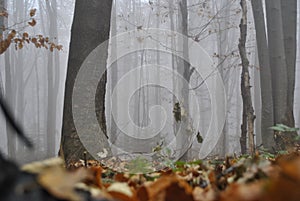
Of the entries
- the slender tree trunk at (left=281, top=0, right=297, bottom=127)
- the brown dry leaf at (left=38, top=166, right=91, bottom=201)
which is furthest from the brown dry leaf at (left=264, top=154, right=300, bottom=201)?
the slender tree trunk at (left=281, top=0, right=297, bottom=127)

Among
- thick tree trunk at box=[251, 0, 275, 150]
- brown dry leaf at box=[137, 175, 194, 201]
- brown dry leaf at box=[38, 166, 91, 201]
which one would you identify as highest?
thick tree trunk at box=[251, 0, 275, 150]

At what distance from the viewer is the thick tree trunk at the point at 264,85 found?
176 inches

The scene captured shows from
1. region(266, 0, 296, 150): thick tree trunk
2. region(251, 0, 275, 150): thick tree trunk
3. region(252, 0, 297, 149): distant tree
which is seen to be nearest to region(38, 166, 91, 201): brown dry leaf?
region(251, 0, 275, 150): thick tree trunk

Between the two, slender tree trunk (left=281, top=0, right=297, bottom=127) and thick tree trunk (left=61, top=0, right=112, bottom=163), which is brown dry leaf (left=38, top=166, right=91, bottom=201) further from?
slender tree trunk (left=281, top=0, right=297, bottom=127)

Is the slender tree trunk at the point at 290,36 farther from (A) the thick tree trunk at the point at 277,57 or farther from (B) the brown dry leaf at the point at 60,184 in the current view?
(B) the brown dry leaf at the point at 60,184

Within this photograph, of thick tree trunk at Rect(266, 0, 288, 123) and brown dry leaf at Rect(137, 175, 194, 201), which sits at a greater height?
thick tree trunk at Rect(266, 0, 288, 123)

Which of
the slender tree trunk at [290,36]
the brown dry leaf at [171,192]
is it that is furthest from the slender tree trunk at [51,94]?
the brown dry leaf at [171,192]

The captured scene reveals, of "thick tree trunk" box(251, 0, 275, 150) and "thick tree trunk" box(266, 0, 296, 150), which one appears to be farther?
"thick tree trunk" box(266, 0, 296, 150)

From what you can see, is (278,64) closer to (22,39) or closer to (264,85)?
(264,85)

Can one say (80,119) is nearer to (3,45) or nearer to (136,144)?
(3,45)

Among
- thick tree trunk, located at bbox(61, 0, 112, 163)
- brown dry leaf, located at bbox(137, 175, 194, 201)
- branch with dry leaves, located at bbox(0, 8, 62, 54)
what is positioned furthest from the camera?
thick tree trunk, located at bbox(61, 0, 112, 163)

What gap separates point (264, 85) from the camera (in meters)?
4.92

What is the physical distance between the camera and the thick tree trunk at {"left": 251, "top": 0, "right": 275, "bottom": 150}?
14.6 ft

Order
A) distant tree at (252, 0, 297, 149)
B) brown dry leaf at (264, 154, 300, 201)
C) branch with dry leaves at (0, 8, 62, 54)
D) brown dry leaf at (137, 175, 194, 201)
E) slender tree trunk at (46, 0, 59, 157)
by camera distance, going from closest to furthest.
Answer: brown dry leaf at (264, 154, 300, 201)
brown dry leaf at (137, 175, 194, 201)
branch with dry leaves at (0, 8, 62, 54)
distant tree at (252, 0, 297, 149)
slender tree trunk at (46, 0, 59, 157)
